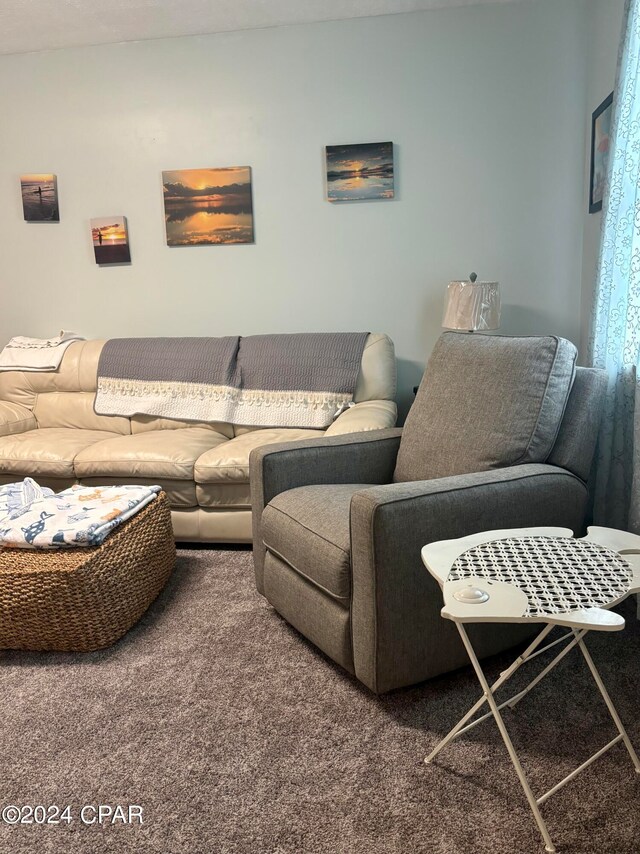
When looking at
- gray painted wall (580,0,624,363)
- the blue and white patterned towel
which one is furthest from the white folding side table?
gray painted wall (580,0,624,363)

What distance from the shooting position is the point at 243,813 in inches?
55.1

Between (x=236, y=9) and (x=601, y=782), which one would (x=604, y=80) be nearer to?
(x=236, y=9)

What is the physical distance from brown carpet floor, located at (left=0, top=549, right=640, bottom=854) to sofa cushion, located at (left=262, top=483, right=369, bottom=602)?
1.01 feet

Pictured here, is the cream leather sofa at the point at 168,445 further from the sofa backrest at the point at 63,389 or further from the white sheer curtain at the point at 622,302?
the white sheer curtain at the point at 622,302

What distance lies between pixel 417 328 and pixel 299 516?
1874 millimetres

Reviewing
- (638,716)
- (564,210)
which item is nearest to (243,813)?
(638,716)

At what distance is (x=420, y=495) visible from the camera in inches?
66.1

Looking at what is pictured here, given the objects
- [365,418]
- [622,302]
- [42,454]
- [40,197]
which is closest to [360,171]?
[365,418]

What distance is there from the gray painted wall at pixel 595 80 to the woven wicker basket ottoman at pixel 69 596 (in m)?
2.09

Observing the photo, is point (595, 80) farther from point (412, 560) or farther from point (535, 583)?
point (535, 583)

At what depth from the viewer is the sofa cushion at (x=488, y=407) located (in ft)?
6.63

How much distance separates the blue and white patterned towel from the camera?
2095 mm

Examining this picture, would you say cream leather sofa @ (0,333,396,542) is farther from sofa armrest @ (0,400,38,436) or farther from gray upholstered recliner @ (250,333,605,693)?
gray upholstered recliner @ (250,333,605,693)

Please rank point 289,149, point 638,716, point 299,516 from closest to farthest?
point 638,716 < point 299,516 < point 289,149
